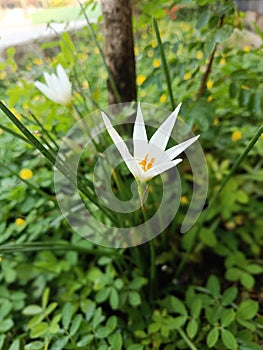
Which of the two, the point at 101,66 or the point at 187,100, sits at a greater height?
the point at 101,66

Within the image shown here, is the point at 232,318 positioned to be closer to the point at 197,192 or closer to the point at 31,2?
the point at 197,192

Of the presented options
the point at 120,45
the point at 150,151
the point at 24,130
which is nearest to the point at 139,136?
the point at 150,151

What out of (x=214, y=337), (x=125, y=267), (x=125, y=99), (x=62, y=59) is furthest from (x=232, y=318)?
(x=62, y=59)

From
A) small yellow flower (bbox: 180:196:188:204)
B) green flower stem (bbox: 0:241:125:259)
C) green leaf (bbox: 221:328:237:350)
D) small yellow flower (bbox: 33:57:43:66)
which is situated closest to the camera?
green flower stem (bbox: 0:241:125:259)

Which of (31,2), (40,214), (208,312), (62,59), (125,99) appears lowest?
(208,312)

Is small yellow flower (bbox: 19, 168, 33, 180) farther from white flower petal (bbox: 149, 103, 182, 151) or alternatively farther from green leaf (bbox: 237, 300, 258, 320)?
green leaf (bbox: 237, 300, 258, 320)

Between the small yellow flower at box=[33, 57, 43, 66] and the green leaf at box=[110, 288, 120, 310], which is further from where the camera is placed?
the small yellow flower at box=[33, 57, 43, 66]

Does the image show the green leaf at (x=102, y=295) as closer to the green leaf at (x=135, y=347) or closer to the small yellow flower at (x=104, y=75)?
the green leaf at (x=135, y=347)

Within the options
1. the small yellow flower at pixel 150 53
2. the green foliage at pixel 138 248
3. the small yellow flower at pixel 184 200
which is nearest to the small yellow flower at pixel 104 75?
the green foliage at pixel 138 248

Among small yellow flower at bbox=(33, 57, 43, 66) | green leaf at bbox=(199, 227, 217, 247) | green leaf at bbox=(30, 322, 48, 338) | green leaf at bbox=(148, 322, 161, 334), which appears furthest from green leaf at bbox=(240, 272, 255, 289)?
small yellow flower at bbox=(33, 57, 43, 66)
